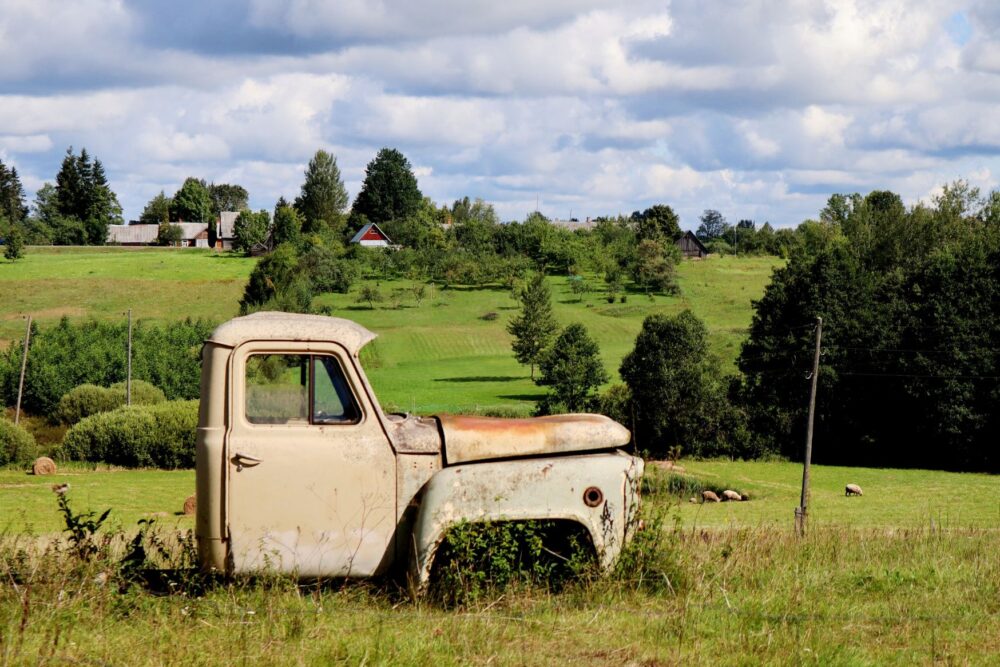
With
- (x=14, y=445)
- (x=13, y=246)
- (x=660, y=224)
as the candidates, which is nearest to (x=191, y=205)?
(x=13, y=246)

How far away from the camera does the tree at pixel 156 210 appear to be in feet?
577

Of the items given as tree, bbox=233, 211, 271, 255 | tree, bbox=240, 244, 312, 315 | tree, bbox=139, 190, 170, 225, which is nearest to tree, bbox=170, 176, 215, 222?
tree, bbox=139, 190, 170, 225

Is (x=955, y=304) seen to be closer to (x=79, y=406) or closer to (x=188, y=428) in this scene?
(x=188, y=428)

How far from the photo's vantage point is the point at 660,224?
144 m

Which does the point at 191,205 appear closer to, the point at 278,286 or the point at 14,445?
the point at 278,286

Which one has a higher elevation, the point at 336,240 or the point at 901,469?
the point at 336,240

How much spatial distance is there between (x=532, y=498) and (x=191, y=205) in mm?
175616

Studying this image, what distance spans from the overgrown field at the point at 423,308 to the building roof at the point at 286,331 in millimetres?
58569

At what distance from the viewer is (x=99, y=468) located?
161 ft

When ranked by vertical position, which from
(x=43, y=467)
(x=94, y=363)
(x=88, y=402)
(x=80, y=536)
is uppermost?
(x=80, y=536)

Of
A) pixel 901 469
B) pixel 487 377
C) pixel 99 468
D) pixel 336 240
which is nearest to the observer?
pixel 99 468

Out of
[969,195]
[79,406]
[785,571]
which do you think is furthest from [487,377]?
[785,571]

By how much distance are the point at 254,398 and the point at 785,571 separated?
4134 mm

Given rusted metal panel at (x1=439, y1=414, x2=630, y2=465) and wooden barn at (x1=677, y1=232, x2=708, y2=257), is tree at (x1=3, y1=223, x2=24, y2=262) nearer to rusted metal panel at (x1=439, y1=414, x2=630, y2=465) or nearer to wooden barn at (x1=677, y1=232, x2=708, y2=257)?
wooden barn at (x1=677, y1=232, x2=708, y2=257)
